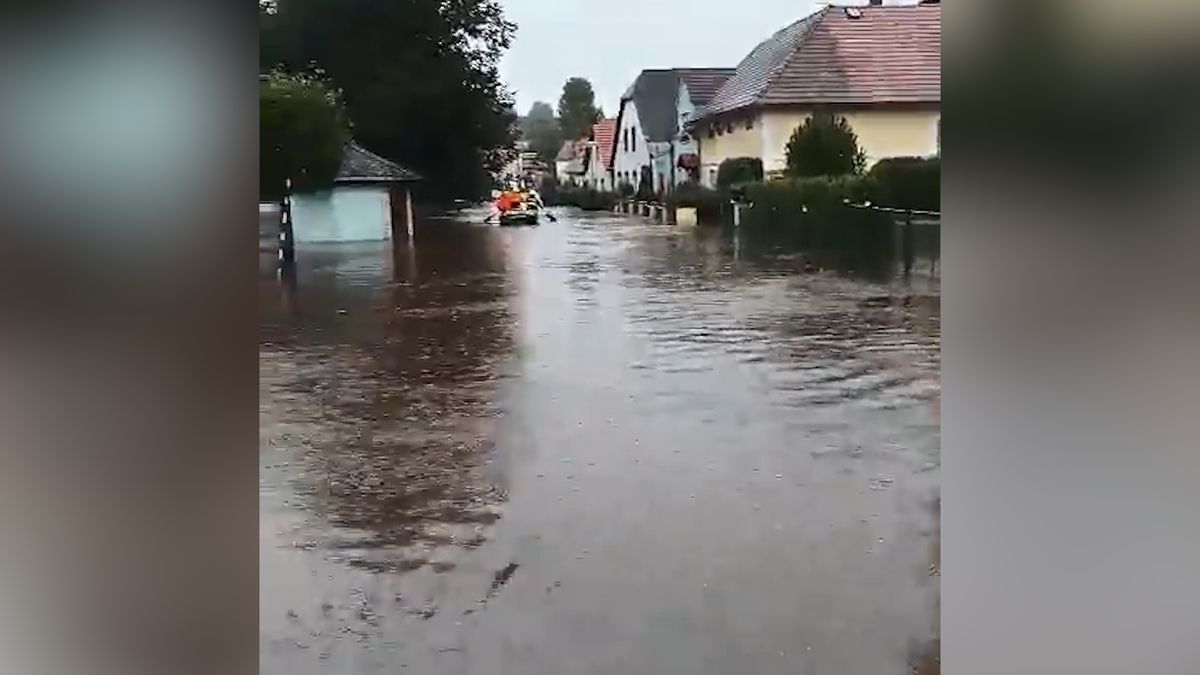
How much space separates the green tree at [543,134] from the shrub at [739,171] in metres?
0.37

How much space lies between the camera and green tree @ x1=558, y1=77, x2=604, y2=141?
2547 millimetres

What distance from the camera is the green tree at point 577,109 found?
2.55 m

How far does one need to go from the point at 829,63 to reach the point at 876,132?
0.61 feet

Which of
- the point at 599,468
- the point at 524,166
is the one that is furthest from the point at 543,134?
the point at 599,468

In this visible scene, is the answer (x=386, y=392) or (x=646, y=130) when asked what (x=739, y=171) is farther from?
(x=386, y=392)

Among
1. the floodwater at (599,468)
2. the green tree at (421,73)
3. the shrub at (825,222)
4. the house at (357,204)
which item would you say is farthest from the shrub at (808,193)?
the house at (357,204)

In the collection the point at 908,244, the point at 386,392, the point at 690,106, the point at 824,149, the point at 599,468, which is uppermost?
the point at 690,106

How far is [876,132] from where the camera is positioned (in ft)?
8.21

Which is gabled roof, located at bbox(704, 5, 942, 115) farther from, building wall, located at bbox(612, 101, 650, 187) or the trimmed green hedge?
the trimmed green hedge
